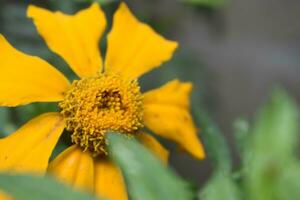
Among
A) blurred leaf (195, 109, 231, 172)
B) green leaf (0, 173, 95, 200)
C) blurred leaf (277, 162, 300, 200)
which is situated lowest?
blurred leaf (195, 109, 231, 172)

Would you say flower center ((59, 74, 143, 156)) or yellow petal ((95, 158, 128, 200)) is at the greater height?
flower center ((59, 74, 143, 156))

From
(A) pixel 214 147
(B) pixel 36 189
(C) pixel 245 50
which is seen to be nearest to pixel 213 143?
(A) pixel 214 147

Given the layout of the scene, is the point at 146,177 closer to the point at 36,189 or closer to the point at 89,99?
the point at 36,189

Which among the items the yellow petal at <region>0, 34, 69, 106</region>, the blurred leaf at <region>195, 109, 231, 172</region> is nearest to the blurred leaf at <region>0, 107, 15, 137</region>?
the yellow petal at <region>0, 34, 69, 106</region>

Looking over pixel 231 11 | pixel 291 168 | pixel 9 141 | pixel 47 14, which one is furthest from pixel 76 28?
pixel 231 11

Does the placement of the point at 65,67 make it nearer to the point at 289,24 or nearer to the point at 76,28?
the point at 76,28

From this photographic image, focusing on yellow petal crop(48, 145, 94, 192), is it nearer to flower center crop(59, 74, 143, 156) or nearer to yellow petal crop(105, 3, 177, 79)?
flower center crop(59, 74, 143, 156)

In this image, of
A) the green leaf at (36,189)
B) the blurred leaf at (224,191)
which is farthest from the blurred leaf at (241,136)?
the green leaf at (36,189)
